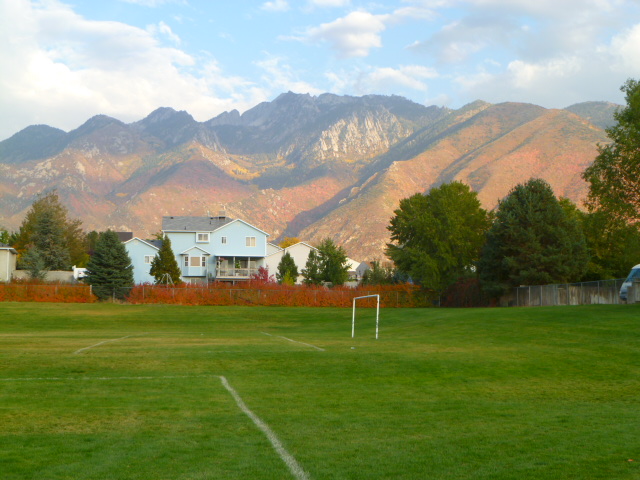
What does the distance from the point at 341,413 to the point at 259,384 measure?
3741mm

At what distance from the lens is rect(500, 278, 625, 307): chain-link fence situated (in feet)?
159

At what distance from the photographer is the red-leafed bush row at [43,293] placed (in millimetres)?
62500

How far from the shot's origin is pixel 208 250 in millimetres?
92812

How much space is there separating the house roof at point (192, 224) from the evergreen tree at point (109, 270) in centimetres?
2562

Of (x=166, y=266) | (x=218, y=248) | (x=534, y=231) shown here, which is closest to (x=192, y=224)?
(x=218, y=248)

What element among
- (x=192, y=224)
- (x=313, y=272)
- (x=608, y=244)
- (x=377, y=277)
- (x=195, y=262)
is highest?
(x=192, y=224)

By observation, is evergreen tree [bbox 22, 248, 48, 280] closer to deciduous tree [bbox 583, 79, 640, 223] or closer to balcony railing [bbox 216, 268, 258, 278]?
balcony railing [bbox 216, 268, 258, 278]

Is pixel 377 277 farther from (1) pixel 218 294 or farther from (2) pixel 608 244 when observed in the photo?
(2) pixel 608 244

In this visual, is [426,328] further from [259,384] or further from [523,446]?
[523,446]

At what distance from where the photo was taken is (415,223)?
269 feet

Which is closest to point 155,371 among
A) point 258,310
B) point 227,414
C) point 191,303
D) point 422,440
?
point 227,414

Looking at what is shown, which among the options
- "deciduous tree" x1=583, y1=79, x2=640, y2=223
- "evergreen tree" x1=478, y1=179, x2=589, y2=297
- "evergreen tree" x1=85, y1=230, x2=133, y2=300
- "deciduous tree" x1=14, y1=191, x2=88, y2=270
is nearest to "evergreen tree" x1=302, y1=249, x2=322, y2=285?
"evergreen tree" x1=85, y1=230, x2=133, y2=300

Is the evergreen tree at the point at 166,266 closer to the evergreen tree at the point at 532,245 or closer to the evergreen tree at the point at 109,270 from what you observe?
the evergreen tree at the point at 109,270

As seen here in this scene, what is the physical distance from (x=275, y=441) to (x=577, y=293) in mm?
45206
